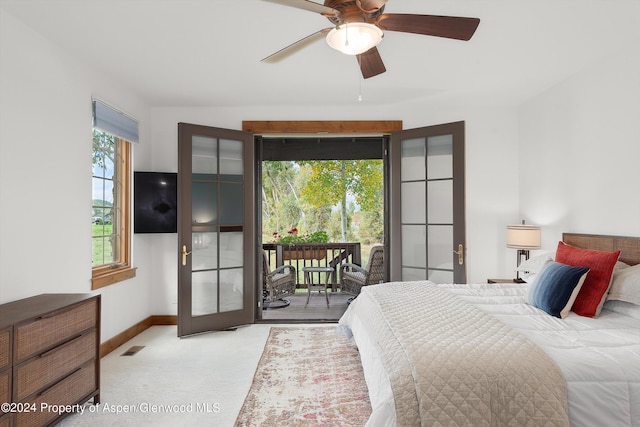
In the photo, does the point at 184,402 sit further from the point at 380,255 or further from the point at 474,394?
the point at 380,255

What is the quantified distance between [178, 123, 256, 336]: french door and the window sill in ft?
1.63

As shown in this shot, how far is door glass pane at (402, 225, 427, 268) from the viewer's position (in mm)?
3953

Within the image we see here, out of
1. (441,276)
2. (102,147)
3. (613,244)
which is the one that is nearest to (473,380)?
(613,244)

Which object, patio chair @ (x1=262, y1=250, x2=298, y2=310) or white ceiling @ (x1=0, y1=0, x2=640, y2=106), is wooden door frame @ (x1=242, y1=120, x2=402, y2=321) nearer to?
white ceiling @ (x1=0, y1=0, x2=640, y2=106)

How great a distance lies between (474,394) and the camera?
1.45 m

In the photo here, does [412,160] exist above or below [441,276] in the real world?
above

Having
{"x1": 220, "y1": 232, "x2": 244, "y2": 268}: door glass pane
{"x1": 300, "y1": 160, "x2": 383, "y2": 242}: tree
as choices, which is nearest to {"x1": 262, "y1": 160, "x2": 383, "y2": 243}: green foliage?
{"x1": 300, "y1": 160, "x2": 383, "y2": 242}: tree

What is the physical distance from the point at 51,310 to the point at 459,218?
3480 mm

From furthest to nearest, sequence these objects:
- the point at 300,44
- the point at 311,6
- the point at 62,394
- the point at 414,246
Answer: the point at 414,246, the point at 62,394, the point at 300,44, the point at 311,6

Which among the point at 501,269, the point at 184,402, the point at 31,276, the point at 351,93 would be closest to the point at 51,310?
the point at 31,276

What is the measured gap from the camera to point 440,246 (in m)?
3.87

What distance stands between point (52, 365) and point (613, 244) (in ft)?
12.7

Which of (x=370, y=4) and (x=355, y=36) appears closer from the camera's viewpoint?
(x=370, y=4)

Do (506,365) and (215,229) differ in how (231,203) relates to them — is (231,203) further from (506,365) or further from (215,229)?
(506,365)
